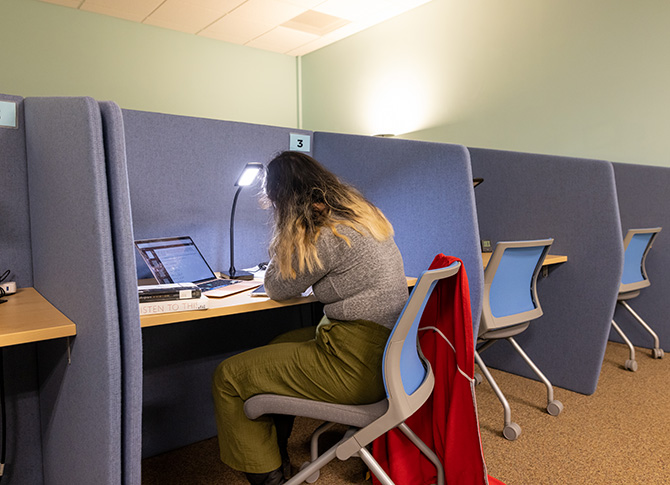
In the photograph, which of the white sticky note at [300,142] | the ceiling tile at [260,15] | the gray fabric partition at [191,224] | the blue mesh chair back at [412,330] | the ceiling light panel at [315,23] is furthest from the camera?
the ceiling light panel at [315,23]

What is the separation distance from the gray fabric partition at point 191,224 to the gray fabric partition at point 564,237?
1234 millimetres

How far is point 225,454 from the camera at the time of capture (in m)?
1.41

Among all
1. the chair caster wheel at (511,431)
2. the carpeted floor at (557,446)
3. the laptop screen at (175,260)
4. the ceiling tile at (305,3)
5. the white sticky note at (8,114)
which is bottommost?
the carpeted floor at (557,446)

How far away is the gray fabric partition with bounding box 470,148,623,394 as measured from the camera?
7.90 feet

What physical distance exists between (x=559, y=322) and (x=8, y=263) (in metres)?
2.33

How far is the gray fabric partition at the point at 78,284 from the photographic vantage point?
3.30 feet

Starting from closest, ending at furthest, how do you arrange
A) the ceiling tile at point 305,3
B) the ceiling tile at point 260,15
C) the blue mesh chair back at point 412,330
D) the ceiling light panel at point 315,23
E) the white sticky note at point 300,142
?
the blue mesh chair back at point 412,330 < the white sticky note at point 300,142 < the ceiling tile at point 305,3 < the ceiling tile at point 260,15 < the ceiling light panel at point 315,23

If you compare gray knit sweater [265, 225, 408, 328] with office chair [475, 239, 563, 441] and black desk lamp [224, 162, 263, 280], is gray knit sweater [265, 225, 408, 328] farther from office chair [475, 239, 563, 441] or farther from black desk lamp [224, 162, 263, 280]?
office chair [475, 239, 563, 441]

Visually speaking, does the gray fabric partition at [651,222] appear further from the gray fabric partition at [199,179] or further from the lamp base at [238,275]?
the lamp base at [238,275]

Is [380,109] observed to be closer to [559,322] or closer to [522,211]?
[522,211]

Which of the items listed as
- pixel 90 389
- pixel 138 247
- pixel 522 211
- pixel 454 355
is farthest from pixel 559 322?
pixel 90 389

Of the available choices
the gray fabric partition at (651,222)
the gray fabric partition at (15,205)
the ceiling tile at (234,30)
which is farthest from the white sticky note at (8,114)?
the ceiling tile at (234,30)

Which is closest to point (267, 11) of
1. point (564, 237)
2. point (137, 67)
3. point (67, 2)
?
point (137, 67)

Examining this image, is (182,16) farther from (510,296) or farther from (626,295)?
(626,295)
